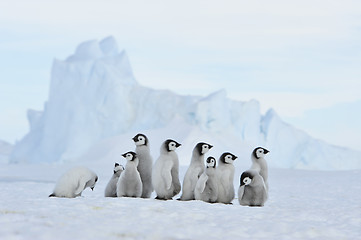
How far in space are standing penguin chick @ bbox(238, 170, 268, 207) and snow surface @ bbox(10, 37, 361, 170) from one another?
1570cm

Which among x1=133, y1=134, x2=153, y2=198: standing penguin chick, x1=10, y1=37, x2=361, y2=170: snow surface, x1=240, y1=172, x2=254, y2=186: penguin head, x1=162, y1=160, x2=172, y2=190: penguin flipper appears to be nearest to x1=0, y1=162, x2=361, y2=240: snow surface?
x1=240, y1=172, x2=254, y2=186: penguin head

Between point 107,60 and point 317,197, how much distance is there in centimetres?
1823

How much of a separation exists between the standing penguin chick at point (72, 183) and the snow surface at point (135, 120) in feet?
50.5

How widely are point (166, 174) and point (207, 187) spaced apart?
0.47 m

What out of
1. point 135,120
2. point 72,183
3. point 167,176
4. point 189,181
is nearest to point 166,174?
point 167,176

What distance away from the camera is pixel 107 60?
79.7 feet

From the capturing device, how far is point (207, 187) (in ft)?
18.2

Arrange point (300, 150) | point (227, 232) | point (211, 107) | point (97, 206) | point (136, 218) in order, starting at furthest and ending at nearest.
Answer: point (300, 150) < point (211, 107) < point (97, 206) < point (136, 218) < point (227, 232)

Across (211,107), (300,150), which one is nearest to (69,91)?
(211,107)

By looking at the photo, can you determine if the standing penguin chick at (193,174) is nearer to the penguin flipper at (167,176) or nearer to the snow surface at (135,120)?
the penguin flipper at (167,176)

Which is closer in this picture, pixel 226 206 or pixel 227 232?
pixel 227 232

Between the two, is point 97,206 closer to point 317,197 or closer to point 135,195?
point 135,195

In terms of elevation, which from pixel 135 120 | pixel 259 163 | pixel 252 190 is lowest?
pixel 252 190

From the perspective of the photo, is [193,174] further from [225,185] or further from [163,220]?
[163,220]
